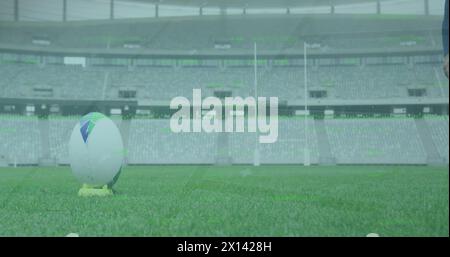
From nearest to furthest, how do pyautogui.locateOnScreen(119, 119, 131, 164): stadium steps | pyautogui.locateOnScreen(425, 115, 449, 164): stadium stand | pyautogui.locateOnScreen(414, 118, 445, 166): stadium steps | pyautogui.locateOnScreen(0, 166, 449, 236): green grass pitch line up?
1. pyautogui.locateOnScreen(0, 166, 449, 236): green grass pitch
2. pyautogui.locateOnScreen(414, 118, 445, 166): stadium steps
3. pyautogui.locateOnScreen(425, 115, 449, 164): stadium stand
4. pyautogui.locateOnScreen(119, 119, 131, 164): stadium steps

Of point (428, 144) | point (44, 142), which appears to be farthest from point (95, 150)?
point (44, 142)

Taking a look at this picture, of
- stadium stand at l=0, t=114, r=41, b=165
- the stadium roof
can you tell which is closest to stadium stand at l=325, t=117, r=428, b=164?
the stadium roof

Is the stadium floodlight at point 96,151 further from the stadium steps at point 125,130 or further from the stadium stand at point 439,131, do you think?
the stadium stand at point 439,131

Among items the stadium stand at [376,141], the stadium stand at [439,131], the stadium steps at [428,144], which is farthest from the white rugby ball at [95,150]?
the stadium stand at [439,131]

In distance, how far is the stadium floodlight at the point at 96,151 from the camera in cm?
900

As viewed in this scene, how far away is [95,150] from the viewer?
29.4 feet

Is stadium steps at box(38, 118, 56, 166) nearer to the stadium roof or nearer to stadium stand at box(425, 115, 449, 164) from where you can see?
the stadium roof

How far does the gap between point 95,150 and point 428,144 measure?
2972 centimetres

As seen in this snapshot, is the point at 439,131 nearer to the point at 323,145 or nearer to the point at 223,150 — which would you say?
the point at 323,145

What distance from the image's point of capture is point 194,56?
4534 cm

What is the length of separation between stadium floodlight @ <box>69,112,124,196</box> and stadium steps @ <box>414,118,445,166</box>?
27533 mm

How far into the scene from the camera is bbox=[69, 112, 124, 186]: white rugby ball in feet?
29.5
